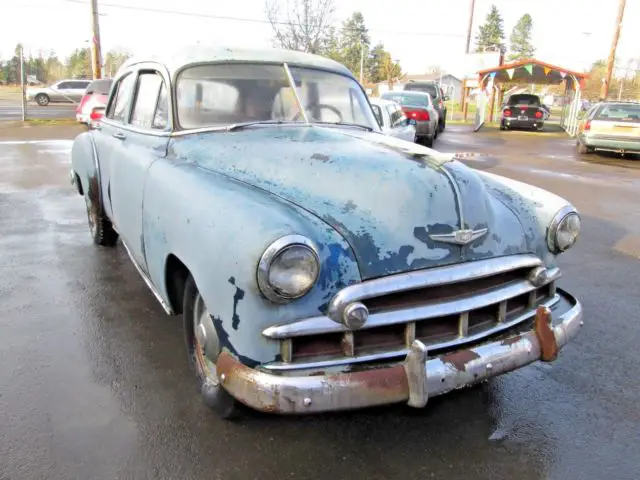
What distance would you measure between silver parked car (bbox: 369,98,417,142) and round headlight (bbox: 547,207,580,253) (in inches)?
66.9

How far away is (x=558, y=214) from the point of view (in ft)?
10.1

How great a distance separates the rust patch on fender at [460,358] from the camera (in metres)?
2.40

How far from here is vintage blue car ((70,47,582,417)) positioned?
2246mm

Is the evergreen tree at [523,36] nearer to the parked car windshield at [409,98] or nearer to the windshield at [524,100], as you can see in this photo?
the windshield at [524,100]

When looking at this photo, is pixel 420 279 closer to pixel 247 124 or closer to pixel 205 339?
pixel 205 339

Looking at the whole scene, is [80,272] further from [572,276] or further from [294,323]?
[572,276]

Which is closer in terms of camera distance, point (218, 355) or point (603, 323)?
point (218, 355)

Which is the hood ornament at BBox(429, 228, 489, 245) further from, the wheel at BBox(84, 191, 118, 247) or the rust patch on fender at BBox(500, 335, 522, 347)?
the wheel at BBox(84, 191, 118, 247)

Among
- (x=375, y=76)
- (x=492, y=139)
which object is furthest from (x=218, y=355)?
(x=375, y=76)

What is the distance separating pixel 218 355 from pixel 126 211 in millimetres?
1639

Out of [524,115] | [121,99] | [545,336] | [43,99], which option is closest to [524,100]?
[524,115]

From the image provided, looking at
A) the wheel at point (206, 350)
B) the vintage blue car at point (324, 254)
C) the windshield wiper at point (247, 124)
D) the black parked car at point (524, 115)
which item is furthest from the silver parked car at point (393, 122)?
the black parked car at point (524, 115)

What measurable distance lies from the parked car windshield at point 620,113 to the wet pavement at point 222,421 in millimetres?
11072

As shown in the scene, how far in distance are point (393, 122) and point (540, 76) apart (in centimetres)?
1938
